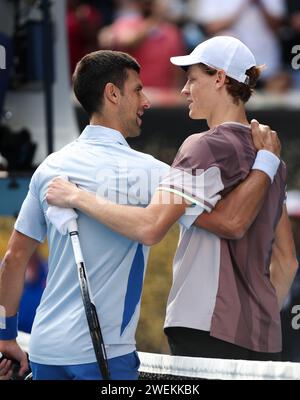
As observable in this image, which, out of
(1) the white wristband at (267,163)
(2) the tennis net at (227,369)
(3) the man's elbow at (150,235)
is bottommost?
(2) the tennis net at (227,369)

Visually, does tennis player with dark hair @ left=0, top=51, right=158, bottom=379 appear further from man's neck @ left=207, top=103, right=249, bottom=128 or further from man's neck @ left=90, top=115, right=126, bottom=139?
man's neck @ left=207, top=103, right=249, bottom=128

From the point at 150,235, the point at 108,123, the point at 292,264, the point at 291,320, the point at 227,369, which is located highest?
the point at 108,123

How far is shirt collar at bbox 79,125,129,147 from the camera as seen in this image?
2.88 metres

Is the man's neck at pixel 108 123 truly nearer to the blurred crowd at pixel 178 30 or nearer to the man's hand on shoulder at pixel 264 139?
the man's hand on shoulder at pixel 264 139

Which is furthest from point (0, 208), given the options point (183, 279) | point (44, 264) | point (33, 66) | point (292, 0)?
point (292, 0)

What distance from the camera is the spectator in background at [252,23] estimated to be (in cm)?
757

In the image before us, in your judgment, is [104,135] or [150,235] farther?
[104,135]

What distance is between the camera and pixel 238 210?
2840 millimetres

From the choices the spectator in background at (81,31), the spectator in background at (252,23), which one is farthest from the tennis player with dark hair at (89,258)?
the spectator in background at (81,31)

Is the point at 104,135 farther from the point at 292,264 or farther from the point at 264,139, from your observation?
the point at 292,264

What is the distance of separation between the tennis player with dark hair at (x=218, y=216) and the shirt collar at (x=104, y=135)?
17 centimetres

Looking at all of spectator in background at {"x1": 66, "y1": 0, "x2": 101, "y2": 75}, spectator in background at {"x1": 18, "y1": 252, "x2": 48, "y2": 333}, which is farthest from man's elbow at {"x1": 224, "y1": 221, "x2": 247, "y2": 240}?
spectator in background at {"x1": 66, "y1": 0, "x2": 101, "y2": 75}

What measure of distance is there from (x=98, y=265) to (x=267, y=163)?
1.78 feet

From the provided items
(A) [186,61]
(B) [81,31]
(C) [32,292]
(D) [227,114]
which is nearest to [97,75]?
(A) [186,61]
